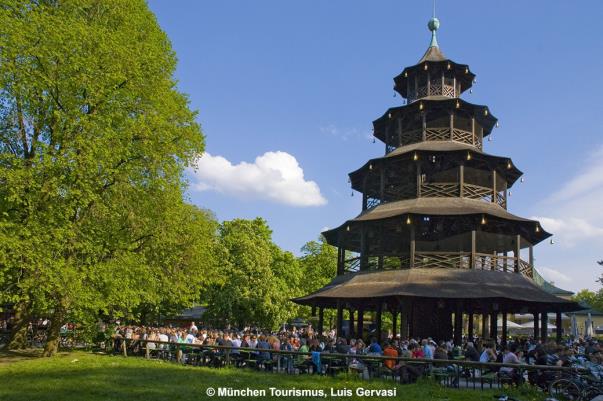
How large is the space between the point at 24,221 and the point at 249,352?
939 cm

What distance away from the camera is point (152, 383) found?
51.7 ft

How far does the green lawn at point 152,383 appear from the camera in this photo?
13.8 meters

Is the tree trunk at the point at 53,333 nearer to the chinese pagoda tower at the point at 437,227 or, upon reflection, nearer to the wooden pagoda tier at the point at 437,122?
the chinese pagoda tower at the point at 437,227

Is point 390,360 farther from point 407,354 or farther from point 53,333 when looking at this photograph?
point 53,333

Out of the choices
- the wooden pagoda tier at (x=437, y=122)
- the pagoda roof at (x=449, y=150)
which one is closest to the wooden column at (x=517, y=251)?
the pagoda roof at (x=449, y=150)

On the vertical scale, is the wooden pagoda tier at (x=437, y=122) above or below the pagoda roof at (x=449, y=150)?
above

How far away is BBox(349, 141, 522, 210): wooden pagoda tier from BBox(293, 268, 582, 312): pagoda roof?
5.12m

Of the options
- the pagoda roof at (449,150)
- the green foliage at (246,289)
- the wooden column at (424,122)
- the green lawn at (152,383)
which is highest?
the wooden column at (424,122)

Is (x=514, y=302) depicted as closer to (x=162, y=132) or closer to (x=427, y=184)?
(x=427, y=184)

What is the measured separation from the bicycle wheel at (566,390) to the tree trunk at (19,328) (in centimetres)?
1953

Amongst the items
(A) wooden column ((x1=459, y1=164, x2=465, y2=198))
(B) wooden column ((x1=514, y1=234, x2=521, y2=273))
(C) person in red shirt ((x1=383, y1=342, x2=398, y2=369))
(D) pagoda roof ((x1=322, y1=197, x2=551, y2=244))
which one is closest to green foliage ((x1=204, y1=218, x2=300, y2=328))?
(D) pagoda roof ((x1=322, y1=197, x2=551, y2=244))

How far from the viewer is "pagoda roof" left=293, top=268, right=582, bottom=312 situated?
24.9 metres

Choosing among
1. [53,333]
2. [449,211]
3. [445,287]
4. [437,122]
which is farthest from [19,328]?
[437,122]

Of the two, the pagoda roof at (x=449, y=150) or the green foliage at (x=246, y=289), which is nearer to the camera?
the pagoda roof at (x=449, y=150)
